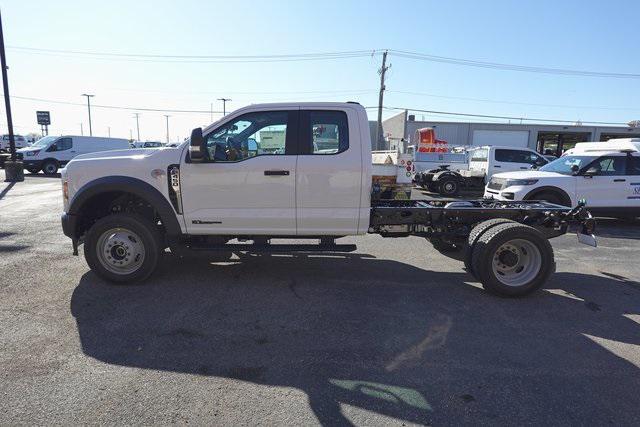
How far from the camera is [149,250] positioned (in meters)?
5.32

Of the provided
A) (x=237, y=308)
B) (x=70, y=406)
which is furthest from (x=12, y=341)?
(x=237, y=308)

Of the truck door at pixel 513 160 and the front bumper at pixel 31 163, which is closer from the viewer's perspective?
the truck door at pixel 513 160

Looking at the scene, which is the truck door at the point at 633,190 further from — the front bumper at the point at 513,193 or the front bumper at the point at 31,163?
the front bumper at the point at 31,163

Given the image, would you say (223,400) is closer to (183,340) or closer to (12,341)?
(183,340)

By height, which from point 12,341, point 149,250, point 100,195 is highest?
point 100,195

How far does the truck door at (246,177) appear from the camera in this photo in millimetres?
5188

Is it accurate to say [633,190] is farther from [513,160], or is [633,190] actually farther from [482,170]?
[482,170]

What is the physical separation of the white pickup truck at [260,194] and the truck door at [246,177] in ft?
0.04

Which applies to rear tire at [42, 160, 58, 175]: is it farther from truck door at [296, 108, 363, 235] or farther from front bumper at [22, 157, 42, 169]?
truck door at [296, 108, 363, 235]

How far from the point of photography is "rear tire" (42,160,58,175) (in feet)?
77.6

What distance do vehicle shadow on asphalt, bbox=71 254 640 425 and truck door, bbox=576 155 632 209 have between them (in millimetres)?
4759

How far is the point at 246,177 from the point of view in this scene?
17.0 ft

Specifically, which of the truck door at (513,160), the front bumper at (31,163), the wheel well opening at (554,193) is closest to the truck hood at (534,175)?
the wheel well opening at (554,193)

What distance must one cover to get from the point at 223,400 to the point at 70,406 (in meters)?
1.02
